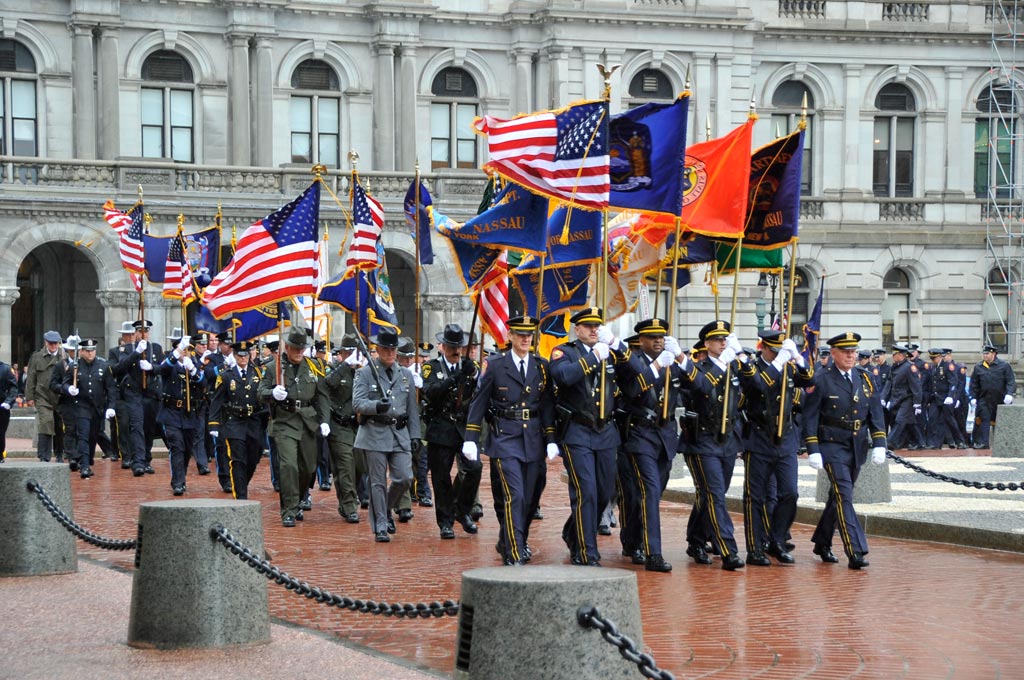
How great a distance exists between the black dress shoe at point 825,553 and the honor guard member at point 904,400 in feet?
51.7

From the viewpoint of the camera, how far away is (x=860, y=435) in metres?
13.4

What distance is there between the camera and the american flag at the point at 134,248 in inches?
1040

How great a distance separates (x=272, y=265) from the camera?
17609 mm

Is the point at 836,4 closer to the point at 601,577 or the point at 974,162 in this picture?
the point at 974,162

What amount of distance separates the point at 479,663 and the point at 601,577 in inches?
24.7

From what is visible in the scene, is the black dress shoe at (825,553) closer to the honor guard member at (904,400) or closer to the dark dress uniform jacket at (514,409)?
the dark dress uniform jacket at (514,409)

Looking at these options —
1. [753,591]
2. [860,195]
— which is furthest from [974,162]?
[753,591]

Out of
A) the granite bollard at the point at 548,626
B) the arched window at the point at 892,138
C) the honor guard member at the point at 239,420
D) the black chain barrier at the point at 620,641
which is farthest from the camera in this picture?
the arched window at the point at 892,138

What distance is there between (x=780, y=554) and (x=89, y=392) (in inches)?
476

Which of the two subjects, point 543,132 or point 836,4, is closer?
point 543,132

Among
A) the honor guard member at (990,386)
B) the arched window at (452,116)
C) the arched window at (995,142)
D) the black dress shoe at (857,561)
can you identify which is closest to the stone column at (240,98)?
the arched window at (452,116)

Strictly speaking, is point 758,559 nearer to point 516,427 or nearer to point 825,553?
point 825,553

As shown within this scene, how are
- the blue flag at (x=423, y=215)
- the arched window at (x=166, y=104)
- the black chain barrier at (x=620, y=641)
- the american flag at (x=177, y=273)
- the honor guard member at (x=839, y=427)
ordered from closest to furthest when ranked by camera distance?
the black chain barrier at (x=620, y=641) → the honor guard member at (x=839, y=427) → the blue flag at (x=423, y=215) → the american flag at (x=177, y=273) → the arched window at (x=166, y=104)

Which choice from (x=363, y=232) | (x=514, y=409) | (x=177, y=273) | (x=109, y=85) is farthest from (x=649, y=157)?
(x=109, y=85)
